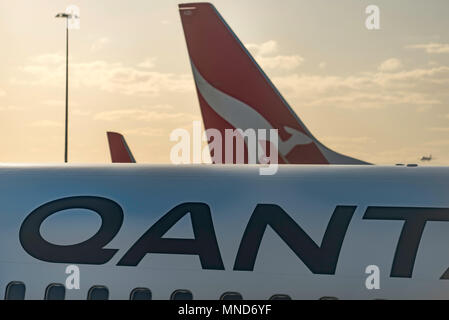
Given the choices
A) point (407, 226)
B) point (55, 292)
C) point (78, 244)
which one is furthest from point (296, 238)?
point (55, 292)

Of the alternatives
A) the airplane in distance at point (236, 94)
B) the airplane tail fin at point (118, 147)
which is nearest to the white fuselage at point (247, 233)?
the airplane in distance at point (236, 94)

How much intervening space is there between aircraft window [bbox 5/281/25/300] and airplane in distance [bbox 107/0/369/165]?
40.7 ft

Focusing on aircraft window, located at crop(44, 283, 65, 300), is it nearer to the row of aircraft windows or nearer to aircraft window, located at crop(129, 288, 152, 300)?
the row of aircraft windows

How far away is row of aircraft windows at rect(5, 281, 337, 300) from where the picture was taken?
10359 mm

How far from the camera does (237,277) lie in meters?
10.4

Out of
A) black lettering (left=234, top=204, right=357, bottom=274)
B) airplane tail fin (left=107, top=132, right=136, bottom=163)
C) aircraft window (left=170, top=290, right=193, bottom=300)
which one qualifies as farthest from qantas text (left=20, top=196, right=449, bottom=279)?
airplane tail fin (left=107, top=132, right=136, bottom=163)

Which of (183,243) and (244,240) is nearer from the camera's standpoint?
(244,240)

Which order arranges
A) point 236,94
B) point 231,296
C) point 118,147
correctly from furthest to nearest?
point 118,147 → point 236,94 → point 231,296

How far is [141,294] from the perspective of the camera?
1067cm

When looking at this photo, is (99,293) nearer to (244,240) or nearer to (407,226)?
(244,240)

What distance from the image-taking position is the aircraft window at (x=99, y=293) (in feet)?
35.4

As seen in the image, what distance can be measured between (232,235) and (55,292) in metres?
2.55
